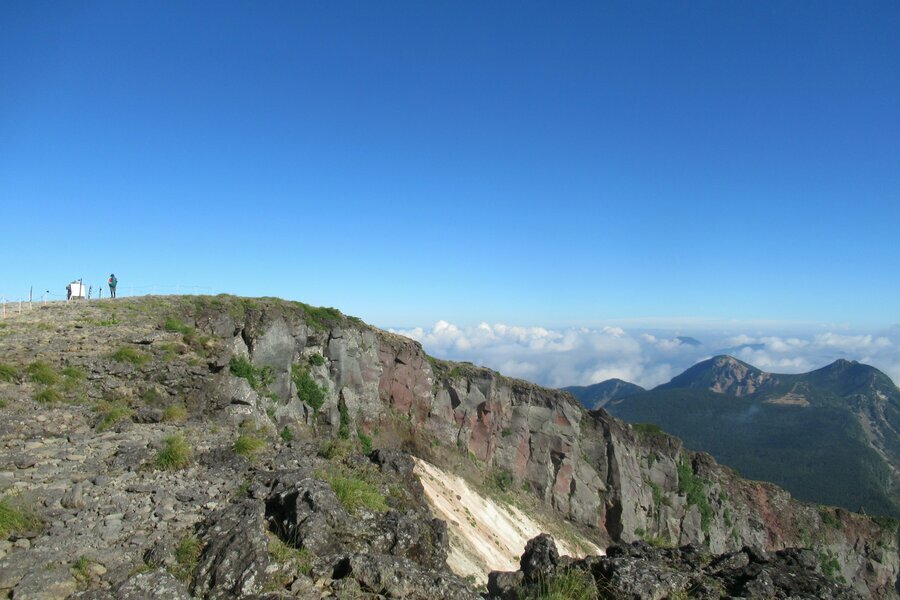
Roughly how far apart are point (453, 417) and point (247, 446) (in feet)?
109

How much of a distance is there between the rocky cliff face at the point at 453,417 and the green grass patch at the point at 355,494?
7.53m

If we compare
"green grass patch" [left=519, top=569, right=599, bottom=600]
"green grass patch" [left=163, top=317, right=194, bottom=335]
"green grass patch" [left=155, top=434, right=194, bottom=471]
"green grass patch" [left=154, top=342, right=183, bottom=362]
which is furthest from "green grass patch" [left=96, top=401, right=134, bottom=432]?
"green grass patch" [left=519, top=569, right=599, bottom=600]

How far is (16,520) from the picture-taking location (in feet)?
27.3

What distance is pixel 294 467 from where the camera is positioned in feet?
39.9

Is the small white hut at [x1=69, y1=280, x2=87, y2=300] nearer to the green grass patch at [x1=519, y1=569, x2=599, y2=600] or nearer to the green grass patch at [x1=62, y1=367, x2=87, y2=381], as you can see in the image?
the green grass patch at [x1=62, y1=367, x2=87, y2=381]

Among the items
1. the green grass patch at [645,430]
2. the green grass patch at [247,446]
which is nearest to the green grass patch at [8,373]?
the green grass patch at [247,446]

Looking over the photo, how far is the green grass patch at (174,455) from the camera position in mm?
11430

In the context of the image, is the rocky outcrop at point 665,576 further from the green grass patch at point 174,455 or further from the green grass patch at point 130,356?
the green grass patch at point 130,356

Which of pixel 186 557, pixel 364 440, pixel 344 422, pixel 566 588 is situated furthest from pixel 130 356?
pixel 364 440

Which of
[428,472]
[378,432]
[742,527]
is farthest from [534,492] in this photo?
[742,527]

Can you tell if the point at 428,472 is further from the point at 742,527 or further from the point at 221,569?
the point at 742,527

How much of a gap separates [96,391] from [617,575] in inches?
647

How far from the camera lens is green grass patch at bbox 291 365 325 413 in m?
33.1

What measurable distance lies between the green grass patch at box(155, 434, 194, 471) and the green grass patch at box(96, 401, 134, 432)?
3.48m
